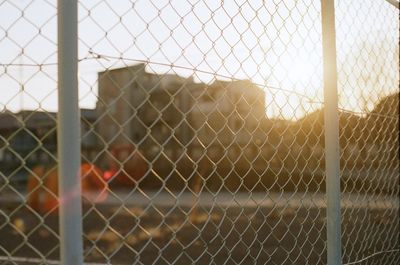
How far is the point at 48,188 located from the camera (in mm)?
2090

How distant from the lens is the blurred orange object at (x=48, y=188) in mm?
1688

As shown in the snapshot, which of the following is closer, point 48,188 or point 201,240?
point 48,188

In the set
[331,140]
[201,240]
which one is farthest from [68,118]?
[201,240]

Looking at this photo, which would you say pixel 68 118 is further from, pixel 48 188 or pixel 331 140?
pixel 331 140

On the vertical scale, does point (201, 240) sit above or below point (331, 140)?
below

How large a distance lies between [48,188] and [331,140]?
1.35 metres

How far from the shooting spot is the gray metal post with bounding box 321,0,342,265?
2264 mm

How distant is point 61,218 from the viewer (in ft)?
4.31

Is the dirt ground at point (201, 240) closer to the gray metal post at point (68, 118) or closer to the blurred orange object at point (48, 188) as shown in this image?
the blurred orange object at point (48, 188)

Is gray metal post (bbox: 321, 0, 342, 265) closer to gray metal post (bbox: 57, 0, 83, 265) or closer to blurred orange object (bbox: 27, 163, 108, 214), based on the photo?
blurred orange object (bbox: 27, 163, 108, 214)

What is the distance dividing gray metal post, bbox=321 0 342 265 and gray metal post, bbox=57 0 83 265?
1360 mm

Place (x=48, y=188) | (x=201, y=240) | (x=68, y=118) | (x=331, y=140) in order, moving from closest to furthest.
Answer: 1. (x=68, y=118)
2. (x=48, y=188)
3. (x=331, y=140)
4. (x=201, y=240)

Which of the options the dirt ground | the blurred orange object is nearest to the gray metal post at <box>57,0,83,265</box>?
the blurred orange object

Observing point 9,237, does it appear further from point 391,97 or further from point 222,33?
point 222,33
